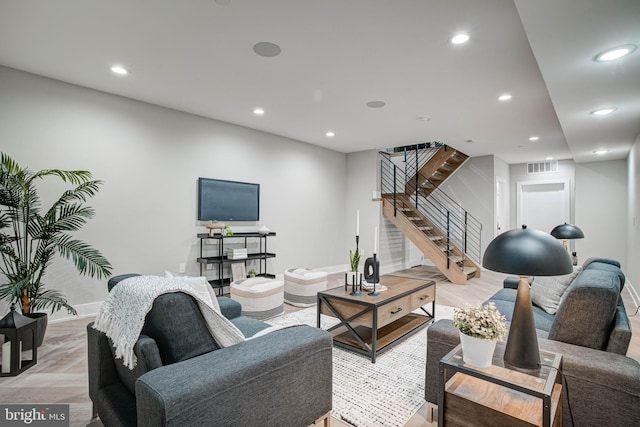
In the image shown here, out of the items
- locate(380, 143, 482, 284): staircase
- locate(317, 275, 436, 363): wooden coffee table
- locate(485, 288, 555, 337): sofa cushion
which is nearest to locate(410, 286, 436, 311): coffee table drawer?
locate(317, 275, 436, 363): wooden coffee table

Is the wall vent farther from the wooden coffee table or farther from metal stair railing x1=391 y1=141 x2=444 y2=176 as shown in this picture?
the wooden coffee table

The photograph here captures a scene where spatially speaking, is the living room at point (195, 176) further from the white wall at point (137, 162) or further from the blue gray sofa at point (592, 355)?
the blue gray sofa at point (592, 355)

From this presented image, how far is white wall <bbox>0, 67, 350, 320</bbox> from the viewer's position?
11.4 feet

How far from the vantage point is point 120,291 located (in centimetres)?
153

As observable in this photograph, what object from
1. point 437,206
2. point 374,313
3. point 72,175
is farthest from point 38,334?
point 437,206

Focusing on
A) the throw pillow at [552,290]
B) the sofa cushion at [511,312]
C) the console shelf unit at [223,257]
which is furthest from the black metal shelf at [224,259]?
the throw pillow at [552,290]

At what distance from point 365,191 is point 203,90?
4.12m

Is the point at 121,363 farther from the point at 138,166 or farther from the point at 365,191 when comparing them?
the point at 365,191

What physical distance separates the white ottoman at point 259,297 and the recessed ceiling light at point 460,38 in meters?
2.96

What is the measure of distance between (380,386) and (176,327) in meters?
1.56

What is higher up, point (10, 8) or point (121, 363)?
point (10, 8)

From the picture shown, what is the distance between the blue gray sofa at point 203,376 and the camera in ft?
3.53

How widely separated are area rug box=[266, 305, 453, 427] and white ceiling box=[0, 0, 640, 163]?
2.43 meters

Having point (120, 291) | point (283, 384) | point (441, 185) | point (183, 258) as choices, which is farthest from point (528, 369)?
point (441, 185)
